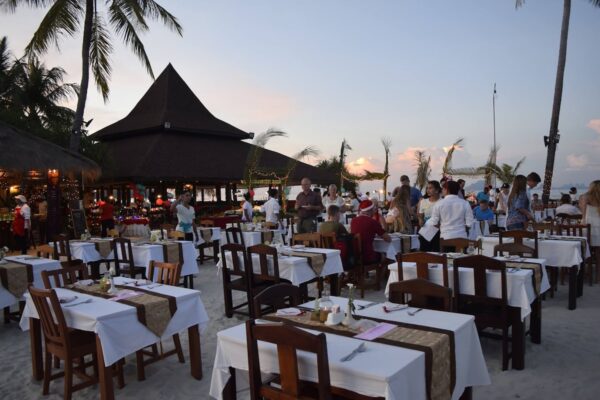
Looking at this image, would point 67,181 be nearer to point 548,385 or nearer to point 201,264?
point 201,264

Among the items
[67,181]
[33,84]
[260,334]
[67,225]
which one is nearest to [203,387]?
[260,334]

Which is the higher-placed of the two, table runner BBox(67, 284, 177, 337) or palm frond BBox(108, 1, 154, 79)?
palm frond BBox(108, 1, 154, 79)

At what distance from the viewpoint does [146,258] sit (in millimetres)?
8023

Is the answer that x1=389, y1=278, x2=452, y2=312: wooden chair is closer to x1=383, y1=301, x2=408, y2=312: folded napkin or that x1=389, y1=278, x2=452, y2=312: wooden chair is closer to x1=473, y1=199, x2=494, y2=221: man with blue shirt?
x1=383, y1=301, x2=408, y2=312: folded napkin

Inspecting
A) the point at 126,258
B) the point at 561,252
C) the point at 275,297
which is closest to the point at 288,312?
the point at 275,297

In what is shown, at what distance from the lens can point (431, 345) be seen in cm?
269

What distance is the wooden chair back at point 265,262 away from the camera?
606cm

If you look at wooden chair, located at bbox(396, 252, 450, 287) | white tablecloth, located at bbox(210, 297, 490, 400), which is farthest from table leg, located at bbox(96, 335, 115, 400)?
wooden chair, located at bbox(396, 252, 450, 287)

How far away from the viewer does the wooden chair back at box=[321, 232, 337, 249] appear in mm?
7723

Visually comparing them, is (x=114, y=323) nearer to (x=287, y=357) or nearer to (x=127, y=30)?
(x=287, y=357)

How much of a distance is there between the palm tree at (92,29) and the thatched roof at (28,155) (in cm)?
244

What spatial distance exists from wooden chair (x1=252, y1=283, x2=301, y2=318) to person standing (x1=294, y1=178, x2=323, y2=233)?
6398 mm

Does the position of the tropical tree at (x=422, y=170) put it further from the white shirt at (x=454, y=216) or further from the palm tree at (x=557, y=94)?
the white shirt at (x=454, y=216)

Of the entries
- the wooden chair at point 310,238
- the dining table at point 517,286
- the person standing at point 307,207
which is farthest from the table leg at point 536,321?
the person standing at point 307,207
